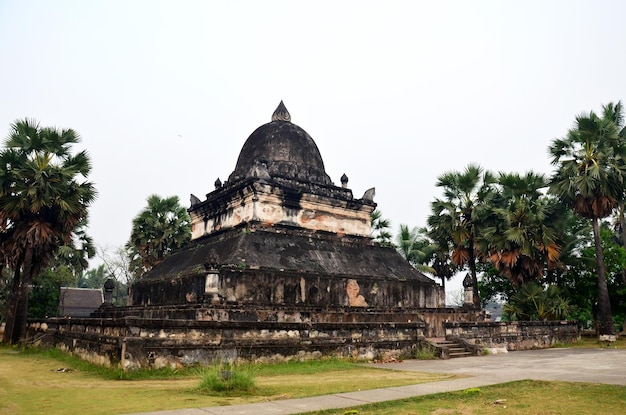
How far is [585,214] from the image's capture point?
887 inches

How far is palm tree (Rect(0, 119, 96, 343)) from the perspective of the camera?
19453mm

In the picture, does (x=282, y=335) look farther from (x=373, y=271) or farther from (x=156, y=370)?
(x=373, y=271)

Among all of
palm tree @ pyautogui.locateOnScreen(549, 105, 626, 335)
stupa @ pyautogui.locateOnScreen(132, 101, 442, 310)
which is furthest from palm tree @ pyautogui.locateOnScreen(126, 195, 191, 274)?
palm tree @ pyautogui.locateOnScreen(549, 105, 626, 335)

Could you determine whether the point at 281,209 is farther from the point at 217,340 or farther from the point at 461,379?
the point at 461,379

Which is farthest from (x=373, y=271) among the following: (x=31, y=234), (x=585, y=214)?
(x=31, y=234)

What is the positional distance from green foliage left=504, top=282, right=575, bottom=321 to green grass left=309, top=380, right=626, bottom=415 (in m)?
15.3

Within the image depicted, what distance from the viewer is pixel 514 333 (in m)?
19.0

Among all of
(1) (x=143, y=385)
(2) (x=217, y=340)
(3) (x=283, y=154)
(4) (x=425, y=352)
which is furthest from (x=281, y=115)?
(1) (x=143, y=385)

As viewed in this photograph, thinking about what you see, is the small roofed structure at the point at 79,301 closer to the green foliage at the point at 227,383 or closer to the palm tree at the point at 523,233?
the palm tree at the point at 523,233

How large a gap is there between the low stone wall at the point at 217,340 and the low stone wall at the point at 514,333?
2078 mm

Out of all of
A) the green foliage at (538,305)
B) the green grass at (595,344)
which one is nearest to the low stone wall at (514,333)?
the green grass at (595,344)

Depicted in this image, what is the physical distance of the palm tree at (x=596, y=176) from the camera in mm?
21578

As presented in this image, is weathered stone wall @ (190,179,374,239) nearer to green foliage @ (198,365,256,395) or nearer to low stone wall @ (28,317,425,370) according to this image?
low stone wall @ (28,317,425,370)

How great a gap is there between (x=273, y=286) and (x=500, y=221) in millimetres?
13050
